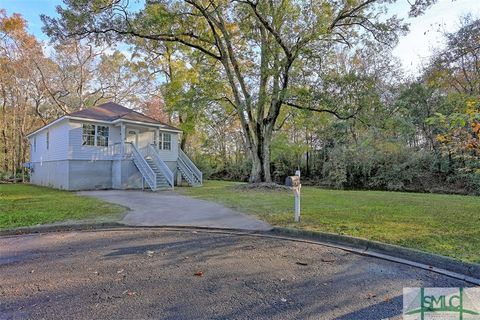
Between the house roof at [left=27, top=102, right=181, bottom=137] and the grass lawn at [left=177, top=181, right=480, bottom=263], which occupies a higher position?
the house roof at [left=27, top=102, right=181, bottom=137]

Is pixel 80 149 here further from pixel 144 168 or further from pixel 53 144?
pixel 144 168

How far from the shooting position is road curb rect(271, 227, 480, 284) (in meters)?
3.51

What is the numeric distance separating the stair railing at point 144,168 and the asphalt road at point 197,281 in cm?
985

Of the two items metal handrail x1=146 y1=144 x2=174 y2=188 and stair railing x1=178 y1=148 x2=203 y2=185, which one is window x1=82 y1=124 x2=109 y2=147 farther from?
stair railing x1=178 y1=148 x2=203 y2=185

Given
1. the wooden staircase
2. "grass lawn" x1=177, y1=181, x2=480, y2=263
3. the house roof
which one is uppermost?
the house roof

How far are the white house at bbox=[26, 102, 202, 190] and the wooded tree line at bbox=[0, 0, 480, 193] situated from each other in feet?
→ 8.60

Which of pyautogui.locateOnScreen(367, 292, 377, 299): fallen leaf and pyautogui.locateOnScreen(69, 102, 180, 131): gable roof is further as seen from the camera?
pyautogui.locateOnScreen(69, 102, 180, 131): gable roof

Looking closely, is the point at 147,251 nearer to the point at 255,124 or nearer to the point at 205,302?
the point at 205,302

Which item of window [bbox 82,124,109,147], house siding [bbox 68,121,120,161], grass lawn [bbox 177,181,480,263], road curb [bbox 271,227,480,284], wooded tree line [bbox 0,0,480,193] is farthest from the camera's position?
window [bbox 82,124,109,147]

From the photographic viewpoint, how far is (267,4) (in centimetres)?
1321

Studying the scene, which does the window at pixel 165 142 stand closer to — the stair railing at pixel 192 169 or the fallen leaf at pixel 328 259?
the stair railing at pixel 192 169

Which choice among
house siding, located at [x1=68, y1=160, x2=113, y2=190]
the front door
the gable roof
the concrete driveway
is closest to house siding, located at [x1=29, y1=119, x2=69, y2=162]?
house siding, located at [x1=68, y1=160, x2=113, y2=190]

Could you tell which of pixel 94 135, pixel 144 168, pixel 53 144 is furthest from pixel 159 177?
pixel 53 144

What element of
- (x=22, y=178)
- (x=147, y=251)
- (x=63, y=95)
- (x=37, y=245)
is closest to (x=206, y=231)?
(x=147, y=251)
